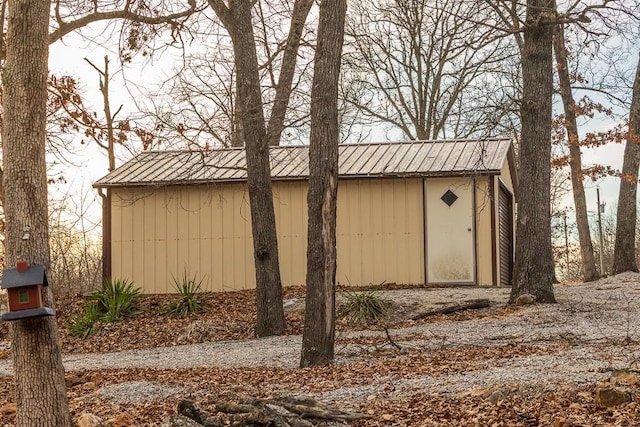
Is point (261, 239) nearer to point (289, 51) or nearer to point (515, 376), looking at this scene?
point (289, 51)

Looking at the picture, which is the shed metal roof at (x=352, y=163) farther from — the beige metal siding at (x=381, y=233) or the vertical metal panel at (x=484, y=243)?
the vertical metal panel at (x=484, y=243)

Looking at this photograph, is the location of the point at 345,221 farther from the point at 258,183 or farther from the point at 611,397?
the point at 611,397

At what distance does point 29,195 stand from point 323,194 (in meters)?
3.71

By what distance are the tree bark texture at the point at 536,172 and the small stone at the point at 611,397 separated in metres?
→ 7.49

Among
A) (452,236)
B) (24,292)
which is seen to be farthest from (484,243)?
(24,292)

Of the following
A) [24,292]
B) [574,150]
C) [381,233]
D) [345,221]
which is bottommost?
[24,292]

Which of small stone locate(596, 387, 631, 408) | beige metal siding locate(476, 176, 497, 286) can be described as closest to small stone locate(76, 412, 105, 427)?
small stone locate(596, 387, 631, 408)

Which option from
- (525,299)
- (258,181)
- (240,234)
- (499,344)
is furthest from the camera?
(240,234)

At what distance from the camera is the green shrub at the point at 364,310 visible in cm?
1388

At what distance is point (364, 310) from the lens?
14.1 m

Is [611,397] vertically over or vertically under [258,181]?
under

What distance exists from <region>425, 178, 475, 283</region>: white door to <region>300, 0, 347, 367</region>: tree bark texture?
8.36 m

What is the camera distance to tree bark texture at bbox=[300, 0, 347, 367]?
9.34 meters

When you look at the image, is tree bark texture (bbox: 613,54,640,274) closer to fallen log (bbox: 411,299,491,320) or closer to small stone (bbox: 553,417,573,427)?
fallen log (bbox: 411,299,491,320)
